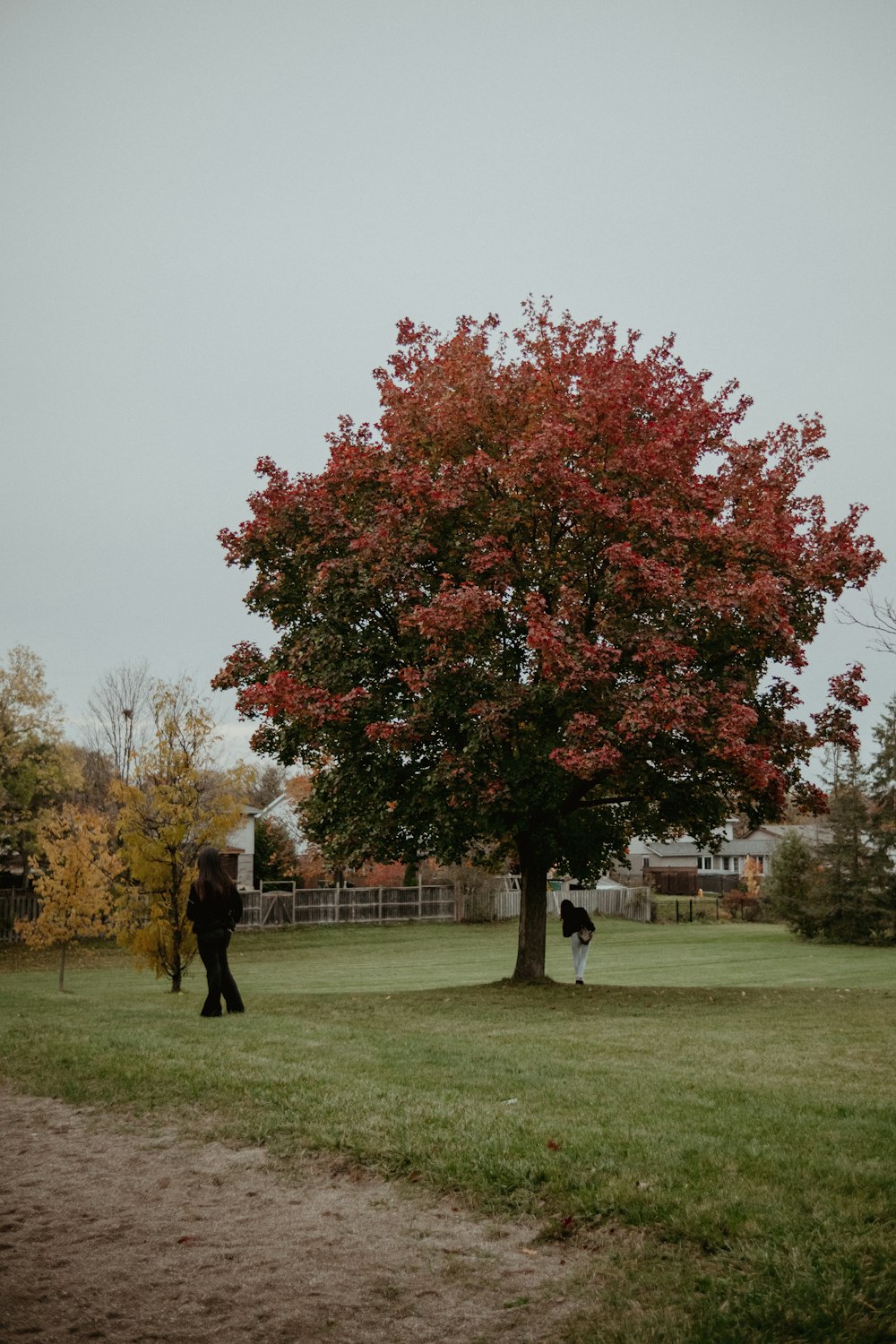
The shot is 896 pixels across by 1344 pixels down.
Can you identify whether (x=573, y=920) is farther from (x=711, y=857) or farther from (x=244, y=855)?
(x=711, y=857)

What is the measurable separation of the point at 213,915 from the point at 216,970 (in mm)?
773

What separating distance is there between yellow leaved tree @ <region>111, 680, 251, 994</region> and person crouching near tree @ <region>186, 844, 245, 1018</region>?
4674 millimetres

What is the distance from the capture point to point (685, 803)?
58.4 ft

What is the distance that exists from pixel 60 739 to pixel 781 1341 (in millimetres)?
40454

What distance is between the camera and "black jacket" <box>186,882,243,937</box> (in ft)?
39.5

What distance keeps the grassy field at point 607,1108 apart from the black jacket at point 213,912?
104cm

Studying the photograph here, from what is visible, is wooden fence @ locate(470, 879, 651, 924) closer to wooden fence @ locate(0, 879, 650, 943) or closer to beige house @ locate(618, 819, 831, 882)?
wooden fence @ locate(0, 879, 650, 943)

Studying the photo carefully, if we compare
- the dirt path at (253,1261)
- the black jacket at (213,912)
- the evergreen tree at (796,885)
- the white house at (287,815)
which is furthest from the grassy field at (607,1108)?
the white house at (287,815)

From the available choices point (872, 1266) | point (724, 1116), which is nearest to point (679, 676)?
point (724, 1116)

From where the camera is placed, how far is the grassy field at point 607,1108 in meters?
4.32

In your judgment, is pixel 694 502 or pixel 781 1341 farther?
pixel 694 502

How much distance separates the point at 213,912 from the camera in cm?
1204

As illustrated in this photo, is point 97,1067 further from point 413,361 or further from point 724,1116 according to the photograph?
point 413,361

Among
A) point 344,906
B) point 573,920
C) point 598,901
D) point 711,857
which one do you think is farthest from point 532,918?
point 711,857
